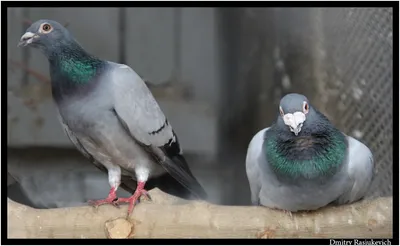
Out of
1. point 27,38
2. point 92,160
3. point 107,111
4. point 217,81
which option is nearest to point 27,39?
point 27,38

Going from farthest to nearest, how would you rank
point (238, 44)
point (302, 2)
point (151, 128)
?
point (238, 44) < point (302, 2) < point (151, 128)

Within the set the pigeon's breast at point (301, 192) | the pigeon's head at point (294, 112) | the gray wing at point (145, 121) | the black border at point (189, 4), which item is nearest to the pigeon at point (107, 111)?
the gray wing at point (145, 121)

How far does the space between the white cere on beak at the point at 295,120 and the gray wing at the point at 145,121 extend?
1.19 feet

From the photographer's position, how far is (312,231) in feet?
4.90

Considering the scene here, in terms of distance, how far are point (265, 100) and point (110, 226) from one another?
1.15 meters

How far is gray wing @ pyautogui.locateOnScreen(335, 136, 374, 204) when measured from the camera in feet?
4.82

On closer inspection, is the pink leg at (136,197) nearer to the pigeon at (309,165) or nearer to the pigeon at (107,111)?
the pigeon at (107,111)

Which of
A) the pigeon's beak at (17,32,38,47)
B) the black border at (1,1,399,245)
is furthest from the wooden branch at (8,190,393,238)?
the pigeon's beak at (17,32,38,47)

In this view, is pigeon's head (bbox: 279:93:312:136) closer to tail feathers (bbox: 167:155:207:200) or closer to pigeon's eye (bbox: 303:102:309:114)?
pigeon's eye (bbox: 303:102:309:114)

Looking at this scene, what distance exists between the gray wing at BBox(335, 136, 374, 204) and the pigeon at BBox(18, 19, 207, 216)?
41 centimetres

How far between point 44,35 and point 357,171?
2.59ft

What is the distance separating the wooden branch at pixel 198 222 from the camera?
146 centimetres

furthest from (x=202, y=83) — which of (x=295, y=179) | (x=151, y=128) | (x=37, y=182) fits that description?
(x=295, y=179)

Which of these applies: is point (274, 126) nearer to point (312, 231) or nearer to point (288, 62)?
point (312, 231)
